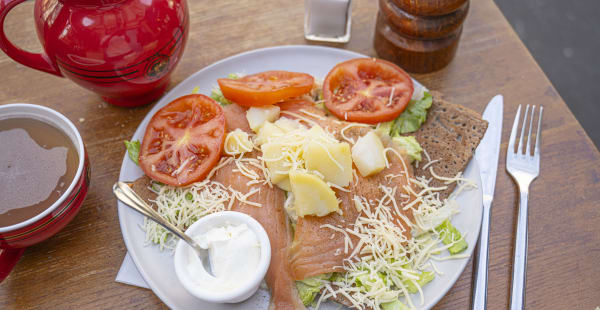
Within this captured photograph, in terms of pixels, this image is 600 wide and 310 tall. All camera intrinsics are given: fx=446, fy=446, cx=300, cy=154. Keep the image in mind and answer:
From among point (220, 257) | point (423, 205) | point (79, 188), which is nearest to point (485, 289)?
point (423, 205)

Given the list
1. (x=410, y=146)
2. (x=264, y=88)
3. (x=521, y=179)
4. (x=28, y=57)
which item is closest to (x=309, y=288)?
(x=410, y=146)

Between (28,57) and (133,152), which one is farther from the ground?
(28,57)

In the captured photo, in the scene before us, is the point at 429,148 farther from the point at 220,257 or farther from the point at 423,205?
the point at 220,257

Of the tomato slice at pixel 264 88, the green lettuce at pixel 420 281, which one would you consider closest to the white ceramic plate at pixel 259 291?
the green lettuce at pixel 420 281

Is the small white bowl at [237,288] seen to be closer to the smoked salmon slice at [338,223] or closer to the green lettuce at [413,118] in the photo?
the smoked salmon slice at [338,223]

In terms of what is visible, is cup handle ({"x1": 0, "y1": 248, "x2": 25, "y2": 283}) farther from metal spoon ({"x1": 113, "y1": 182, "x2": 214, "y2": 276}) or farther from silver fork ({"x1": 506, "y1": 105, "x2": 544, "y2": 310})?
silver fork ({"x1": 506, "y1": 105, "x2": 544, "y2": 310})

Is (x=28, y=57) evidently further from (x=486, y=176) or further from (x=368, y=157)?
(x=486, y=176)
